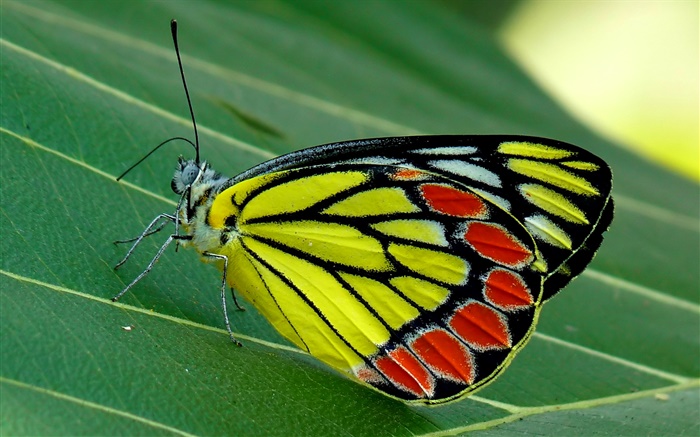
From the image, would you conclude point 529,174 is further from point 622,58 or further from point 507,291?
point 622,58

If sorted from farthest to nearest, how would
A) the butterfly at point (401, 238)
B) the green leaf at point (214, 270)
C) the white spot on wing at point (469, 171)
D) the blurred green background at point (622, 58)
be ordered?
1. the blurred green background at point (622, 58)
2. the white spot on wing at point (469, 171)
3. the butterfly at point (401, 238)
4. the green leaf at point (214, 270)

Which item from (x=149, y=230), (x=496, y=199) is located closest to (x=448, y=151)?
(x=496, y=199)

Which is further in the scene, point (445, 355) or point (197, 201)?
point (197, 201)

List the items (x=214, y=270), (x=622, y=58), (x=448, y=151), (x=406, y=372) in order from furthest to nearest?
(x=622, y=58), (x=214, y=270), (x=448, y=151), (x=406, y=372)

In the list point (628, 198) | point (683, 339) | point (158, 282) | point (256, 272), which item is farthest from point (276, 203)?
point (628, 198)

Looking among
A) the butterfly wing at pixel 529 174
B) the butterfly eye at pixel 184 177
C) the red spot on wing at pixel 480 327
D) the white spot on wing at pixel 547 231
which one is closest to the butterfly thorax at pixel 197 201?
the butterfly eye at pixel 184 177

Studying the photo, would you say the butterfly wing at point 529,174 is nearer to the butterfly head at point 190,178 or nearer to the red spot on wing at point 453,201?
the red spot on wing at point 453,201
